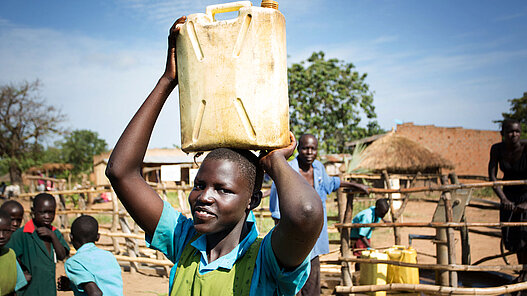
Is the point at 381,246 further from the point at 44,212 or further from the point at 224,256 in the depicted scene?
the point at 224,256

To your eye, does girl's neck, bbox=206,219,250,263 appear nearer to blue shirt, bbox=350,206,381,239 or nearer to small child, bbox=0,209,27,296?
small child, bbox=0,209,27,296

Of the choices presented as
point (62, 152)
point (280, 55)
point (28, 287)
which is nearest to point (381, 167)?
point (28, 287)

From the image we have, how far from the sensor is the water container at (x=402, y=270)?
4.77 m

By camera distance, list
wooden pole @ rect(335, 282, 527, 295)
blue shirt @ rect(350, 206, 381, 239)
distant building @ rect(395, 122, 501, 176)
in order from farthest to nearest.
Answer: distant building @ rect(395, 122, 501, 176), blue shirt @ rect(350, 206, 381, 239), wooden pole @ rect(335, 282, 527, 295)

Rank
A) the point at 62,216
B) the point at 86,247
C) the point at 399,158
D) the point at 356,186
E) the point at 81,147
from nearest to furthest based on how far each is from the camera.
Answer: the point at 86,247, the point at 356,186, the point at 62,216, the point at 399,158, the point at 81,147

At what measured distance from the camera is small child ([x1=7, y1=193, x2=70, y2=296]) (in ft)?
11.6

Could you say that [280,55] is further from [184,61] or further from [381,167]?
[381,167]

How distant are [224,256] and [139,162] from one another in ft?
1.45

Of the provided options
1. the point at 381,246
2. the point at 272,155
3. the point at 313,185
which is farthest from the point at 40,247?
the point at 381,246

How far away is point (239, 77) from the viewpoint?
1.34m

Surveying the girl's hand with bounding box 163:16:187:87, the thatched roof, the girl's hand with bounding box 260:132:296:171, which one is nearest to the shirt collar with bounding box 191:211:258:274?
the girl's hand with bounding box 260:132:296:171

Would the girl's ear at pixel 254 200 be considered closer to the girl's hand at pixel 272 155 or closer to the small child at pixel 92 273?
the girl's hand at pixel 272 155

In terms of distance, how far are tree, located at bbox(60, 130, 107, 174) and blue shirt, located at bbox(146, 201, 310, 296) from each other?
39883 mm

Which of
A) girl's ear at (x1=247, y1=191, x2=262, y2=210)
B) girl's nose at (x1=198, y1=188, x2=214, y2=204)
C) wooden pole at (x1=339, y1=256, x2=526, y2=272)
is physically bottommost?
wooden pole at (x1=339, y1=256, x2=526, y2=272)
